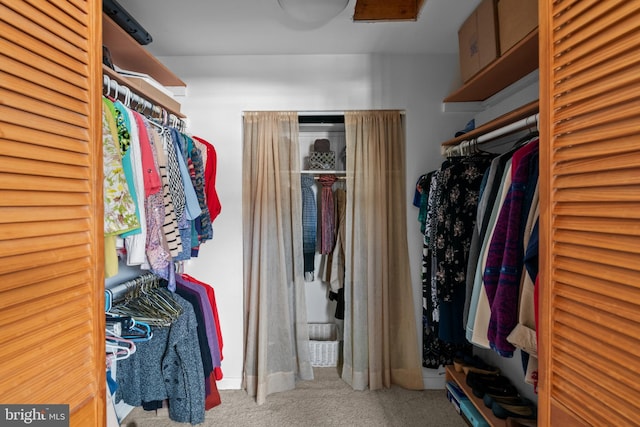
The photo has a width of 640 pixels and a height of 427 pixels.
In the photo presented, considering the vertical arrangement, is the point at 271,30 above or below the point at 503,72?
above

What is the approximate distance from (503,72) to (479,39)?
0.23 metres

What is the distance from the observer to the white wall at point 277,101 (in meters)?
2.38

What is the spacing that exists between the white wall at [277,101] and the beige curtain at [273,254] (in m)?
0.08

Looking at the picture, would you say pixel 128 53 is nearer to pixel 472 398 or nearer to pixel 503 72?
pixel 503 72

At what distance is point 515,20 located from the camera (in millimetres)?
1465

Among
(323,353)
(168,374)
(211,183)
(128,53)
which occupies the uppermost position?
(128,53)

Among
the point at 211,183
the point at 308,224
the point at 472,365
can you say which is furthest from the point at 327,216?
the point at 472,365

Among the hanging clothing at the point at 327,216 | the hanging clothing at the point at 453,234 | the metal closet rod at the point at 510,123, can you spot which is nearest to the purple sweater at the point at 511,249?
the metal closet rod at the point at 510,123

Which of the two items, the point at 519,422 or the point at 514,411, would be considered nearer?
the point at 519,422

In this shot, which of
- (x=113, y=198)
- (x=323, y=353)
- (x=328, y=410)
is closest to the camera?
(x=113, y=198)

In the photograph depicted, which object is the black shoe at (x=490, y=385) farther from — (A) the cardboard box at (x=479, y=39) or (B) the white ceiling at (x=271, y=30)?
(B) the white ceiling at (x=271, y=30)

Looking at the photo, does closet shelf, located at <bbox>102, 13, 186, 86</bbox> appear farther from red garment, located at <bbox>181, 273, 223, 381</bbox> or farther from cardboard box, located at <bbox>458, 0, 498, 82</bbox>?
cardboard box, located at <bbox>458, 0, 498, 82</bbox>

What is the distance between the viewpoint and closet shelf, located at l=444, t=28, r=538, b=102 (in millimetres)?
1448

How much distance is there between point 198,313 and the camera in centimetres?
192
